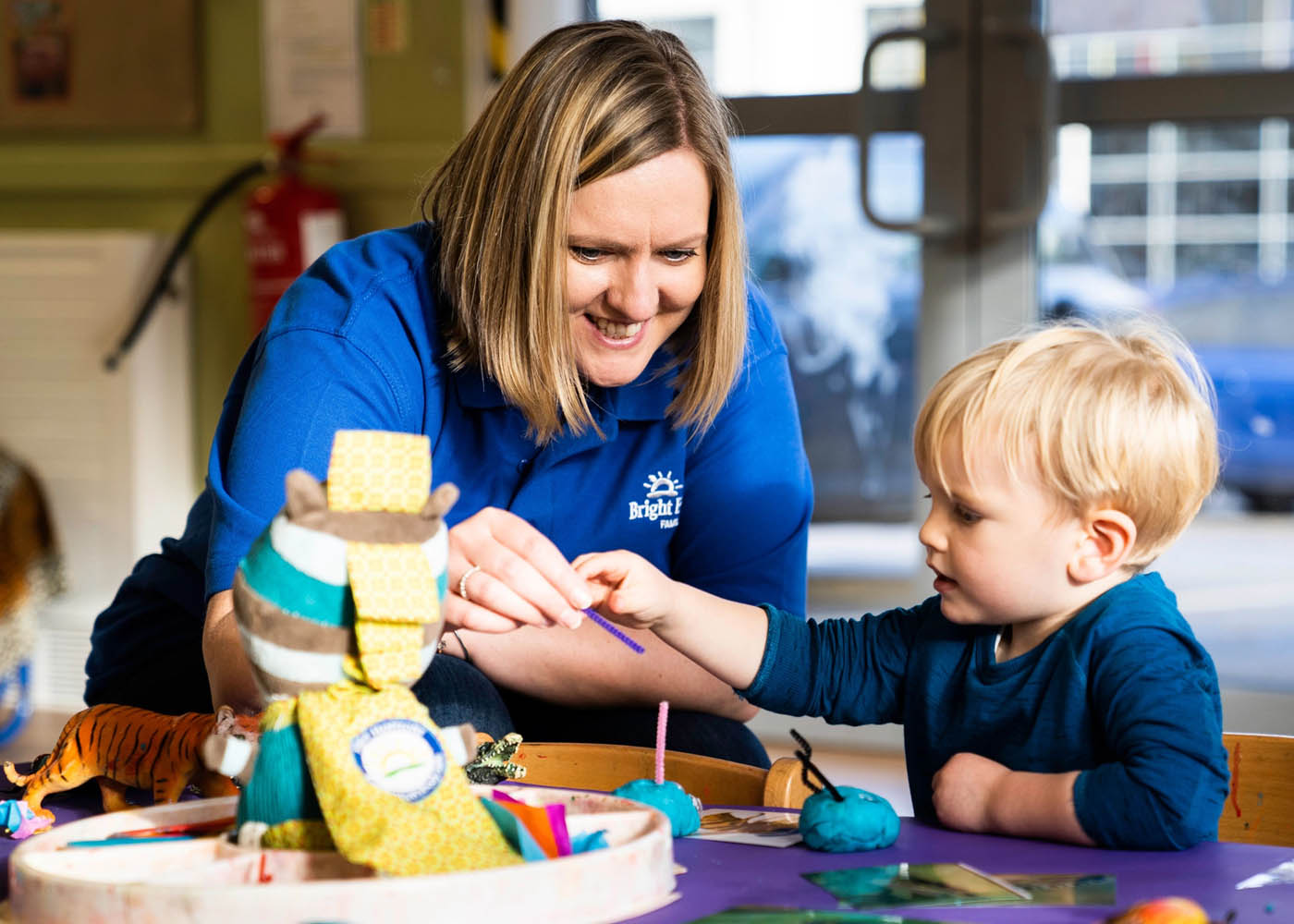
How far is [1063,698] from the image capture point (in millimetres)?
1007

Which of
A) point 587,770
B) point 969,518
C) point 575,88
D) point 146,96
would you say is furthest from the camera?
point 146,96

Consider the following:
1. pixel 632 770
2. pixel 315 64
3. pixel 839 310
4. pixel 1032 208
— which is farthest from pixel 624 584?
pixel 315 64

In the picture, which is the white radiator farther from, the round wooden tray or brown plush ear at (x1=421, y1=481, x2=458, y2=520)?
brown plush ear at (x1=421, y1=481, x2=458, y2=520)

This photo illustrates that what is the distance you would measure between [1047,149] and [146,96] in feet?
6.43

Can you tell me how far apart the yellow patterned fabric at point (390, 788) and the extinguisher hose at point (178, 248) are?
258 cm

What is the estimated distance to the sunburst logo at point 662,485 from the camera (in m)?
1.45

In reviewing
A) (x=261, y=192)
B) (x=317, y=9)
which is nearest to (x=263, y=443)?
(x=261, y=192)

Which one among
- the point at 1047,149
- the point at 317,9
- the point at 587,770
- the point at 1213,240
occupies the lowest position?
the point at 587,770

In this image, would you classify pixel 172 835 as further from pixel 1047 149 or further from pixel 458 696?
pixel 1047 149

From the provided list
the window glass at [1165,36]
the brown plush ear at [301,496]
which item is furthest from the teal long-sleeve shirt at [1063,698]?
the window glass at [1165,36]

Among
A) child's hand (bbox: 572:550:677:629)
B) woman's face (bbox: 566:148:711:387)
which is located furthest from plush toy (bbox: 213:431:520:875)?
woman's face (bbox: 566:148:711:387)

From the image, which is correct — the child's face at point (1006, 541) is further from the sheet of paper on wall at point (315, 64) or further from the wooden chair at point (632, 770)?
the sheet of paper on wall at point (315, 64)

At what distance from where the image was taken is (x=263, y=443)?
1.18 m

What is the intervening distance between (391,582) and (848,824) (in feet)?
1.04
